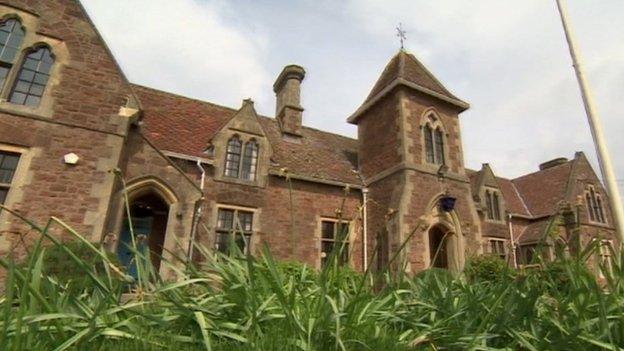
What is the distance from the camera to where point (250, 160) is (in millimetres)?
12422

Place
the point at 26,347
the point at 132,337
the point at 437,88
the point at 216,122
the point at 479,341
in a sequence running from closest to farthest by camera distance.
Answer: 1. the point at 26,347
2. the point at 132,337
3. the point at 479,341
4. the point at 216,122
5. the point at 437,88

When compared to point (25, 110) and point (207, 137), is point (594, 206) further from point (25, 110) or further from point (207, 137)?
point (25, 110)

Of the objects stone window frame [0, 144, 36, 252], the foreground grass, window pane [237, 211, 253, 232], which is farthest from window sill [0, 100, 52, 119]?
the foreground grass

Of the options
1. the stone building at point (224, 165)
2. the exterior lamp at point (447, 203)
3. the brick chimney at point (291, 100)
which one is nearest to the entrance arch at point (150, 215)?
the stone building at point (224, 165)

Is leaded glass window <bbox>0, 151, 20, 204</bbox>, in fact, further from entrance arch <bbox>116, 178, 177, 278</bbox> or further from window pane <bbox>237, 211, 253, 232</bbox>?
window pane <bbox>237, 211, 253, 232</bbox>

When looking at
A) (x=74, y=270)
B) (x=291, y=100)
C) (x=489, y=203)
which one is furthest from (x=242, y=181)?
(x=489, y=203)

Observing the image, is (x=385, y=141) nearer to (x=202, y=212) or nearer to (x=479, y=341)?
(x=202, y=212)

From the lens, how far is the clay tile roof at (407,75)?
14.8 metres

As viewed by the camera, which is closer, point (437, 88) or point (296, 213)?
point (296, 213)

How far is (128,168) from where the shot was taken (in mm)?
9352

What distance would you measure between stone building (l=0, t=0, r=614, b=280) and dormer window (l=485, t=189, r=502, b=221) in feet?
0.28

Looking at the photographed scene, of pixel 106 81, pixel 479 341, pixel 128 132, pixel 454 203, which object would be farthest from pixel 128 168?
pixel 454 203

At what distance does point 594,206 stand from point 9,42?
27.0m

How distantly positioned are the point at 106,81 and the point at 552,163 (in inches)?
1081
